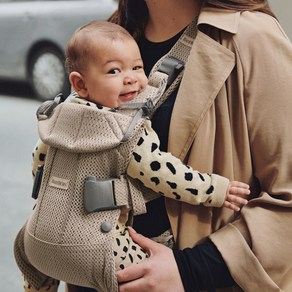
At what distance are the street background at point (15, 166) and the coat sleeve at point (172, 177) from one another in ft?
3.52

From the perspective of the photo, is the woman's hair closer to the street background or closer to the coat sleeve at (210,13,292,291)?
the coat sleeve at (210,13,292,291)

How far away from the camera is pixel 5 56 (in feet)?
19.0

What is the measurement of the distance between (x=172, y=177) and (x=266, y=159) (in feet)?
0.61

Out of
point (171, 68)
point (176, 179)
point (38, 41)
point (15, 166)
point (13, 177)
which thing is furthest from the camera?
point (38, 41)

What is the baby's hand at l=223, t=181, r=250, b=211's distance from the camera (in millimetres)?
1100

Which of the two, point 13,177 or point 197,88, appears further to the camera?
point 13,177

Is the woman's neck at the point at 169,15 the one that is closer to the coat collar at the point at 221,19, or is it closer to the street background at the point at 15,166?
the coat collar at the point at 221,19

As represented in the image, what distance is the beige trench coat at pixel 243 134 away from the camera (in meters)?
1.08

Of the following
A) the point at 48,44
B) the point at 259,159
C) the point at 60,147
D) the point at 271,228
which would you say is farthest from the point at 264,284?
the point at 48,44

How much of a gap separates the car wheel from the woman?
A: 4494 mm

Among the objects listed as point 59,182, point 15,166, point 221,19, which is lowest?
point 15,166

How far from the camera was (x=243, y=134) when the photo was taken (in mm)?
1108

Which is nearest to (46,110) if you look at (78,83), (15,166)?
(78,83)

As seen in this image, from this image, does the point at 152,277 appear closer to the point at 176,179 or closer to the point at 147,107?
the point at 176,179
